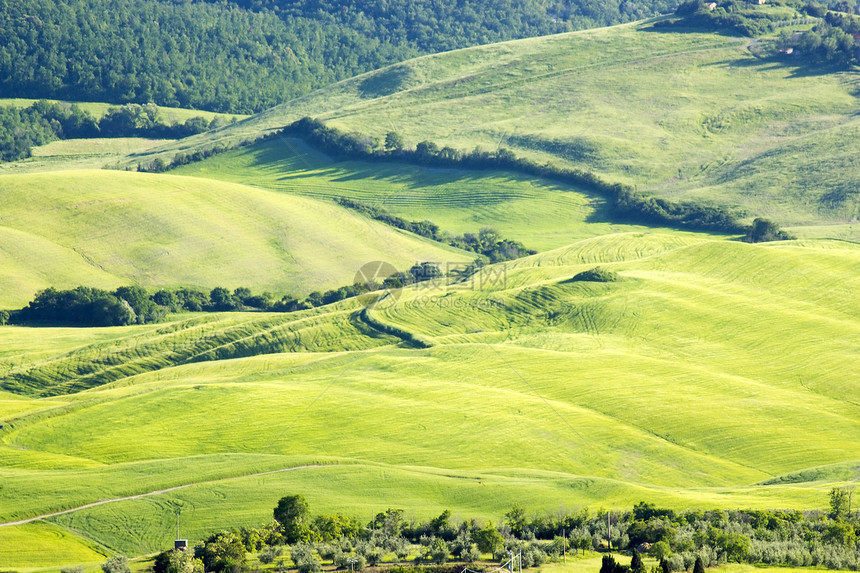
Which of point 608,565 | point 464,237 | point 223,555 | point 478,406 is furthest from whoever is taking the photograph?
point 464,237

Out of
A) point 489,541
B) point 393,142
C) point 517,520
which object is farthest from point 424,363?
point 393,142

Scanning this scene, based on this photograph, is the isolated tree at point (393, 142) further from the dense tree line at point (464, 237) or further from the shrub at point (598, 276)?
the shrub at point (598, 276)

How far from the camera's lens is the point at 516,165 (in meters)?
175

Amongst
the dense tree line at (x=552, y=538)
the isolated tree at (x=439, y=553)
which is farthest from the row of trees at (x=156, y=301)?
the isolated tree at (x=439, y=553)

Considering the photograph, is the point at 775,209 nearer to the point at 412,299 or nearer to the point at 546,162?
the point at 546,162

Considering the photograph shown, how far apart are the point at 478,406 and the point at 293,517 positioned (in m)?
25.4

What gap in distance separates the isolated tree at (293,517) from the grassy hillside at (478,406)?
156 inches

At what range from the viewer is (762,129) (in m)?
187

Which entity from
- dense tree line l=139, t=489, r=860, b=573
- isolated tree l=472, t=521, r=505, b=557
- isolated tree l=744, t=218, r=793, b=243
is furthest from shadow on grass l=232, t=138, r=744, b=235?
isolated tree l=472, t=521, r=505, b=557

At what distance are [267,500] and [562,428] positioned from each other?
23.3 m

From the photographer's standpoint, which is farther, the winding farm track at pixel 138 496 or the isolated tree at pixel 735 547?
the winding farm track at pixel 138 496

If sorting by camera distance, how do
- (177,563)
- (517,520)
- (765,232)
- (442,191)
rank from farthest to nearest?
1. (442,191)
2. (765,232)
3. (517,520)
4. (177,563)

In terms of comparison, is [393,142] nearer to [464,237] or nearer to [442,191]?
[442,191]

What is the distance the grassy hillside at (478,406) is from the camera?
5784 centimetres
